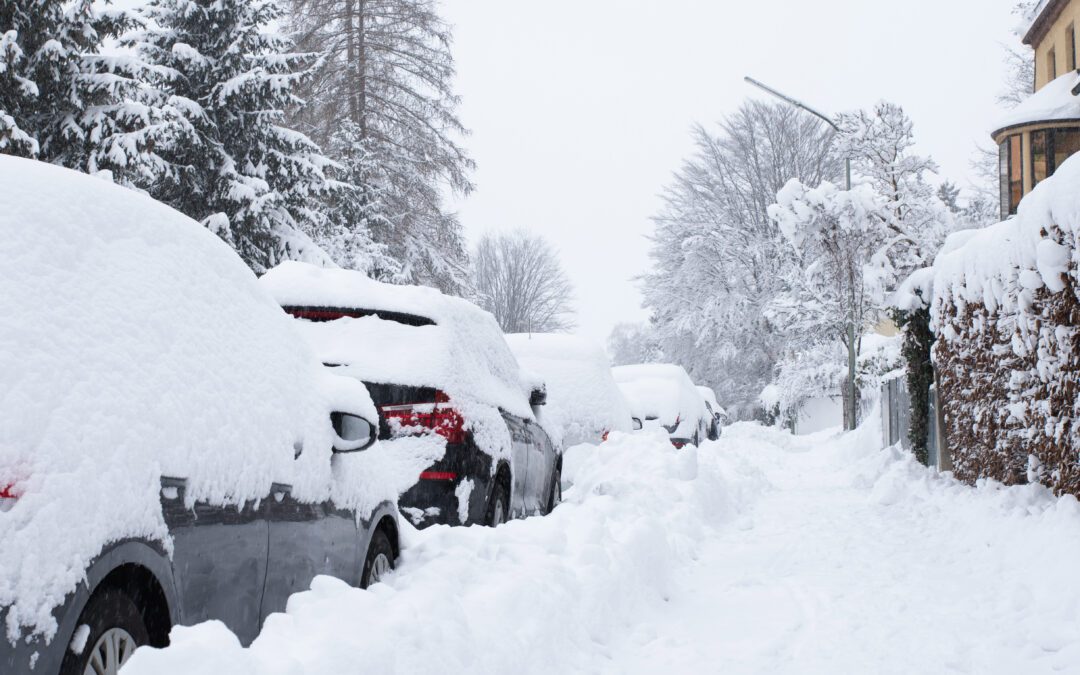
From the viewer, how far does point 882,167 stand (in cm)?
1767

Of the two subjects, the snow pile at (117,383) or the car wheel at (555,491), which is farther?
the car wheel at (555,491)

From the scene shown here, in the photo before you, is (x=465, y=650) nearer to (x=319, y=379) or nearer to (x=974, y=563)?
(x=319, y=379)

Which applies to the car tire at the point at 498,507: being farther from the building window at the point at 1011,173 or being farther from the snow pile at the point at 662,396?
the building window at the point at 1011,173

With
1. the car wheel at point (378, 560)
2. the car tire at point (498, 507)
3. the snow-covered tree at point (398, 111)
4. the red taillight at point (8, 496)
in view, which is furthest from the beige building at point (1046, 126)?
the red taillight at point (8, 496)

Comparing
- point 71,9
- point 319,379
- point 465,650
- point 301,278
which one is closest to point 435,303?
point 301,278

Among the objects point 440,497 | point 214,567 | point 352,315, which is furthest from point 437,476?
point 214,567

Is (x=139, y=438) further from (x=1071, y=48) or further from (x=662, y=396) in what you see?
(x=1071, y=48)

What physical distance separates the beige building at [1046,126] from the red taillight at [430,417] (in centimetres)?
1914

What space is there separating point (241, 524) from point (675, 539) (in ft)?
15.9

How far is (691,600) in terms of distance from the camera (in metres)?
6.18

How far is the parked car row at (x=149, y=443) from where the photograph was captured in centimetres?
233

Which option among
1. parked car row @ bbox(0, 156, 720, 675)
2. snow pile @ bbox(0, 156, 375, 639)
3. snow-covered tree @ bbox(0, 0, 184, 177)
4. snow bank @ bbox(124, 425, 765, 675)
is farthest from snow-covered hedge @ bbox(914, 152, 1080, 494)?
snow-covered tree @ bbox(0, 0, 184, 177)

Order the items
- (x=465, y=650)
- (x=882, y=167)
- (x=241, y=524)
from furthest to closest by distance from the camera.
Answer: (x=882, y=167) < (x=465, y=650) < (x=241, y=524)

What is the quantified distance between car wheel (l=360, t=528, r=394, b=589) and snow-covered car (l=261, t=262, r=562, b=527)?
31.7 inches
